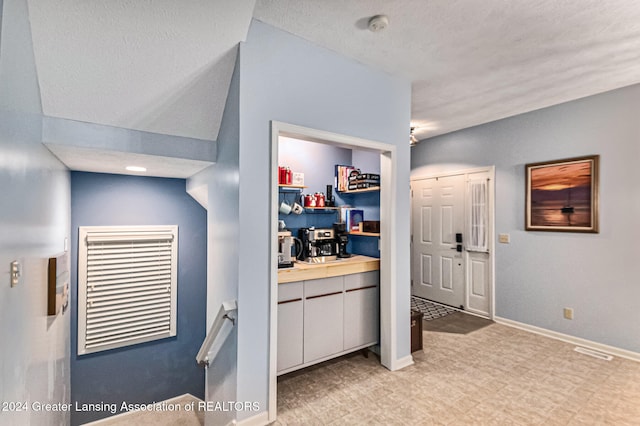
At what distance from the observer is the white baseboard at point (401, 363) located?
9.29ft

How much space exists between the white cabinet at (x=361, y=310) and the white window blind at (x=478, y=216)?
7.14 ft

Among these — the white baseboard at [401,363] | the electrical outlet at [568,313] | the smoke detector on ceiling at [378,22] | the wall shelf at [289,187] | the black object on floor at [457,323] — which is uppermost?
the smoke detector on ceiling at [378,22]

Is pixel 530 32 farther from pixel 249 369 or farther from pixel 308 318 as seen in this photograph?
pixel 249 369

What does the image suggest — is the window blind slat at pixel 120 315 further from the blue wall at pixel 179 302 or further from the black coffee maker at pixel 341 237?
the black coffee maker at pixel 341 237

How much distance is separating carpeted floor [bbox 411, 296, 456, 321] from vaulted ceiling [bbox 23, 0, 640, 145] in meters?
3.23

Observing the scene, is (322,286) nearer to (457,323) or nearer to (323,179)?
(323,179)

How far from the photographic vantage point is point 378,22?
2.10 metres

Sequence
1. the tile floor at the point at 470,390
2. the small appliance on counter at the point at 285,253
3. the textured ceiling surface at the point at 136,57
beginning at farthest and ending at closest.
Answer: the small appliance on counter at the point at 285,253
the tile floor at the point at 470,390
the textured ceiling surface at the point at 136,57

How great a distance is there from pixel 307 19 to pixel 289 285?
205cm

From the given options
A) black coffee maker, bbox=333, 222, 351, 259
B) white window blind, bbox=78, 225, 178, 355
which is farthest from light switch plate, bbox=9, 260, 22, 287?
black coffee maker, bbox=333, 222, 351, 259

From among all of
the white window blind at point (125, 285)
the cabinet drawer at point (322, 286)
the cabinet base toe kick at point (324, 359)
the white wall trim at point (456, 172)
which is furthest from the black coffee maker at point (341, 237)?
the white wall trim at point (456, 172)

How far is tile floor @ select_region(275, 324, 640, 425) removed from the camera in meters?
2.17

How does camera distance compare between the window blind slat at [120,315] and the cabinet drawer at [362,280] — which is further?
the window blind slat at [120,315]

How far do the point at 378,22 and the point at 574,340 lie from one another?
401cm
